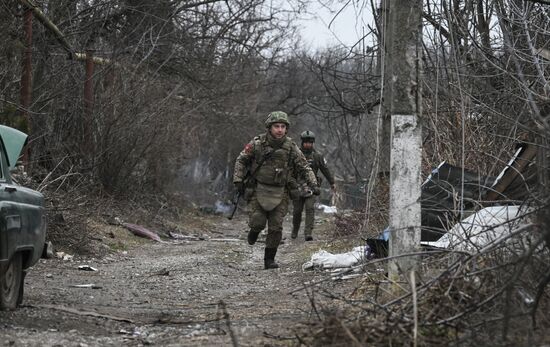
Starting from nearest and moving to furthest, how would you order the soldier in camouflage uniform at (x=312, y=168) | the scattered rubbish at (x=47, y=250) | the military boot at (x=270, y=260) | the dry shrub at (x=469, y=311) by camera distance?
the dry shrub at (x=469, y=311)
the scattered rubbish at (x=47, y=250)
the military boot at (x=270, y=260)
the soldier in camouflage uniform at (x=312, y=168)

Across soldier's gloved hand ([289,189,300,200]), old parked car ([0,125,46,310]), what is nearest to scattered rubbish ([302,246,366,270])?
soldier's gloved hand ([289,189,300,200])

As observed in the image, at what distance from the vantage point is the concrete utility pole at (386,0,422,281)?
25.2ft

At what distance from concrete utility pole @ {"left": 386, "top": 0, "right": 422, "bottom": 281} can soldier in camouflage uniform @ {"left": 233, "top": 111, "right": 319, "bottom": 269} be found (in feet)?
13.1

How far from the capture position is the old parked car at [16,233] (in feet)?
22.2

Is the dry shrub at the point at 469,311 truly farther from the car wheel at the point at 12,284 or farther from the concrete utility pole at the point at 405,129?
the car wheel at the point at 12,284

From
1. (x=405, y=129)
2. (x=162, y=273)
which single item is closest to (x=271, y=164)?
(x=162, y=273)

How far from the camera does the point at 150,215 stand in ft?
70.5

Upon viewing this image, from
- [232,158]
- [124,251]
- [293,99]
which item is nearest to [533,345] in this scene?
[124,251]

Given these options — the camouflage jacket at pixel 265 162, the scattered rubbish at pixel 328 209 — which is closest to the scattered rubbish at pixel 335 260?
the camouflage jacket at pixel 265 162

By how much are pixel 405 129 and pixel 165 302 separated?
297 centimetres

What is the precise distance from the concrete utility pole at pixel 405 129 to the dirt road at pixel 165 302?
30.1 inches

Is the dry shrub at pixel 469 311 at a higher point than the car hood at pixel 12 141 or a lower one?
lower

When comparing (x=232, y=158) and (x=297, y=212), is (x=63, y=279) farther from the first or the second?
(x=232, y=158)

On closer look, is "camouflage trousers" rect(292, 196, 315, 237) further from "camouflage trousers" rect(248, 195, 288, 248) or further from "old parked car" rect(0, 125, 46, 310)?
"old parked car" rect(0, 125, 46, 310)
